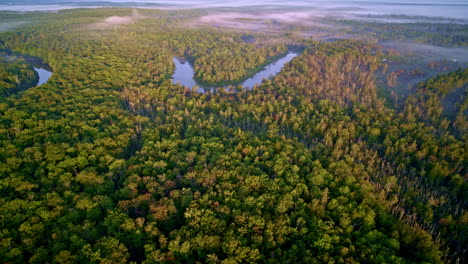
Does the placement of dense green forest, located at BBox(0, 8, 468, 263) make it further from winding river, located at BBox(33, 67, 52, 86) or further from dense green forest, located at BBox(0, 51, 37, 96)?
winding river, located at BBox(33, 67, 52, 86)

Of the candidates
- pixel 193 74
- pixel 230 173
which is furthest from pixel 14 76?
pixel 230 173

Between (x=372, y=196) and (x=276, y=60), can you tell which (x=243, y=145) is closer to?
(x=372, y=196)

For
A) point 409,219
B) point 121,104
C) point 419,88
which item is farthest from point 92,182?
point 419,88

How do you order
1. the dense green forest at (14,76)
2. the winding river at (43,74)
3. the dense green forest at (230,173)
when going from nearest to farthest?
the dense green forest at (230,173) < the dense green forest at (14,76) < the winding river at (43,74)

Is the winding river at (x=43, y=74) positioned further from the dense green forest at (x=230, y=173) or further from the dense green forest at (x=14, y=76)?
the dense green forest at (x=230, y=173)

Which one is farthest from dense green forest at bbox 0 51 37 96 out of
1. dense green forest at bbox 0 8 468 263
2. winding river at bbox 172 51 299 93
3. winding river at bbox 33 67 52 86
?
winding river at bbox 172 51 299 93

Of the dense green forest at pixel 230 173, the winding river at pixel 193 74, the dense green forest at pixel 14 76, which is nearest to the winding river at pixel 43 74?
the dense green forest at pixel 14 76
